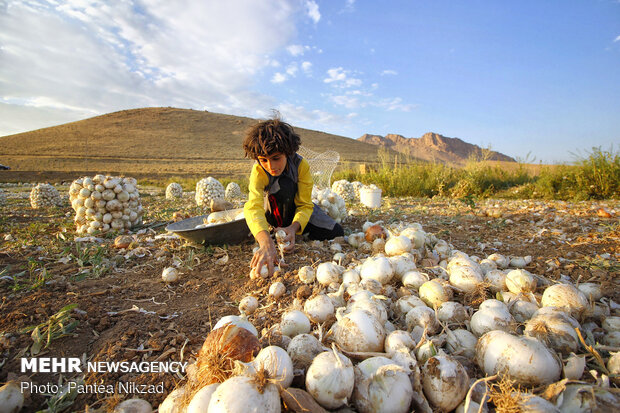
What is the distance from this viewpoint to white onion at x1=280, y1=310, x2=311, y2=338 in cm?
155

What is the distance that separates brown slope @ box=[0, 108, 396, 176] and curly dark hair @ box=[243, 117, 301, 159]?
25894 mm

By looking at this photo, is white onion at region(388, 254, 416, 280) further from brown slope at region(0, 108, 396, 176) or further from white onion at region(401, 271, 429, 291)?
brown slope at region(0, 108, 396, 176)

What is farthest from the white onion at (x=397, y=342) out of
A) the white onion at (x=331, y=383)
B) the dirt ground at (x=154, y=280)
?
the dirt ground at (x=154, y=280)

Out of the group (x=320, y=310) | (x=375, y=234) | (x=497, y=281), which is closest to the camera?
(x=320, y=310)

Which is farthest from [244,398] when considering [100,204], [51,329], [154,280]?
[100,204]

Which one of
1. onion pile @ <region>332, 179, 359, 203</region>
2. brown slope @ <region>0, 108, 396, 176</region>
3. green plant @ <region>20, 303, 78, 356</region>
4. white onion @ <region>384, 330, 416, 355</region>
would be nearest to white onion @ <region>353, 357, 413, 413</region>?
white onion @ <region>384, 330, 416, 355</region>

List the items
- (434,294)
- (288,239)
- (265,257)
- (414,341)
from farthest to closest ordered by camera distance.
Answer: (288,239) → (265,257) → (434,294) → (414,341)

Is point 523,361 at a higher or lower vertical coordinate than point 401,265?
lower

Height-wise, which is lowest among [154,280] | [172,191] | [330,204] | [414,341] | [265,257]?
[154,280]

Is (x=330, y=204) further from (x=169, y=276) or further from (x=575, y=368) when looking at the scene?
(x=575, y=368)

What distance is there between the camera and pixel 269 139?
2682 millimetres

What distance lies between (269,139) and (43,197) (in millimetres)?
6783

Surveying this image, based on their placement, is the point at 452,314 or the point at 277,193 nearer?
the point at 452,314

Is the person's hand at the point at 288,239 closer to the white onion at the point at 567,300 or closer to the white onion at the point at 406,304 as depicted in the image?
the white onion at the point at 406,304
